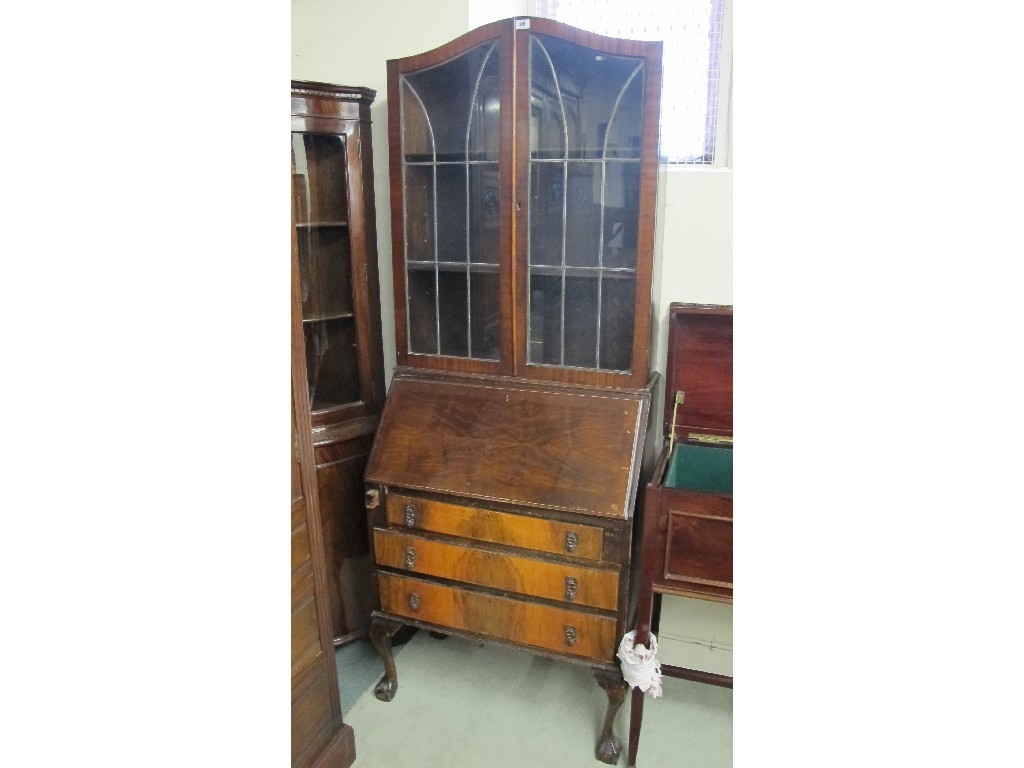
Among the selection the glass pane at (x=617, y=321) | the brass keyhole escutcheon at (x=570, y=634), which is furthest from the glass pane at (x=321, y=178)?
the brass keyhole escutcheon at (x=570, y=634)

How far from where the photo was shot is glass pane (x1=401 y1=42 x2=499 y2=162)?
5.23 feet

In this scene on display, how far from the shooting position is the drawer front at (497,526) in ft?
4.92

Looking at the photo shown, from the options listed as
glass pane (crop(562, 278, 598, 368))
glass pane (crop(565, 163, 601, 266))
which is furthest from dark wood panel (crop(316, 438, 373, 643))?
glass pane (crop(565, 163, 601, 266))

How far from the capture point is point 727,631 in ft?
5.96

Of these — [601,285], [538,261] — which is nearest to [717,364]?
[601,285]

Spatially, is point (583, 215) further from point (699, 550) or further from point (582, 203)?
point (699, 550)

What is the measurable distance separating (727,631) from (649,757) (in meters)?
0.39

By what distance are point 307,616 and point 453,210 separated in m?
1.01

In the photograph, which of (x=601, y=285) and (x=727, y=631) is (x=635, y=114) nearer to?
(x=601, y=285)

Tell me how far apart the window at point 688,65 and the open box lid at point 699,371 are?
42 centimetres

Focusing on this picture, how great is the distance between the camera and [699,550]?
140 centimetres

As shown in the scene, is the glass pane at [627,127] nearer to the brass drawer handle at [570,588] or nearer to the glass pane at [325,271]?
the glass pane at [325,271]
